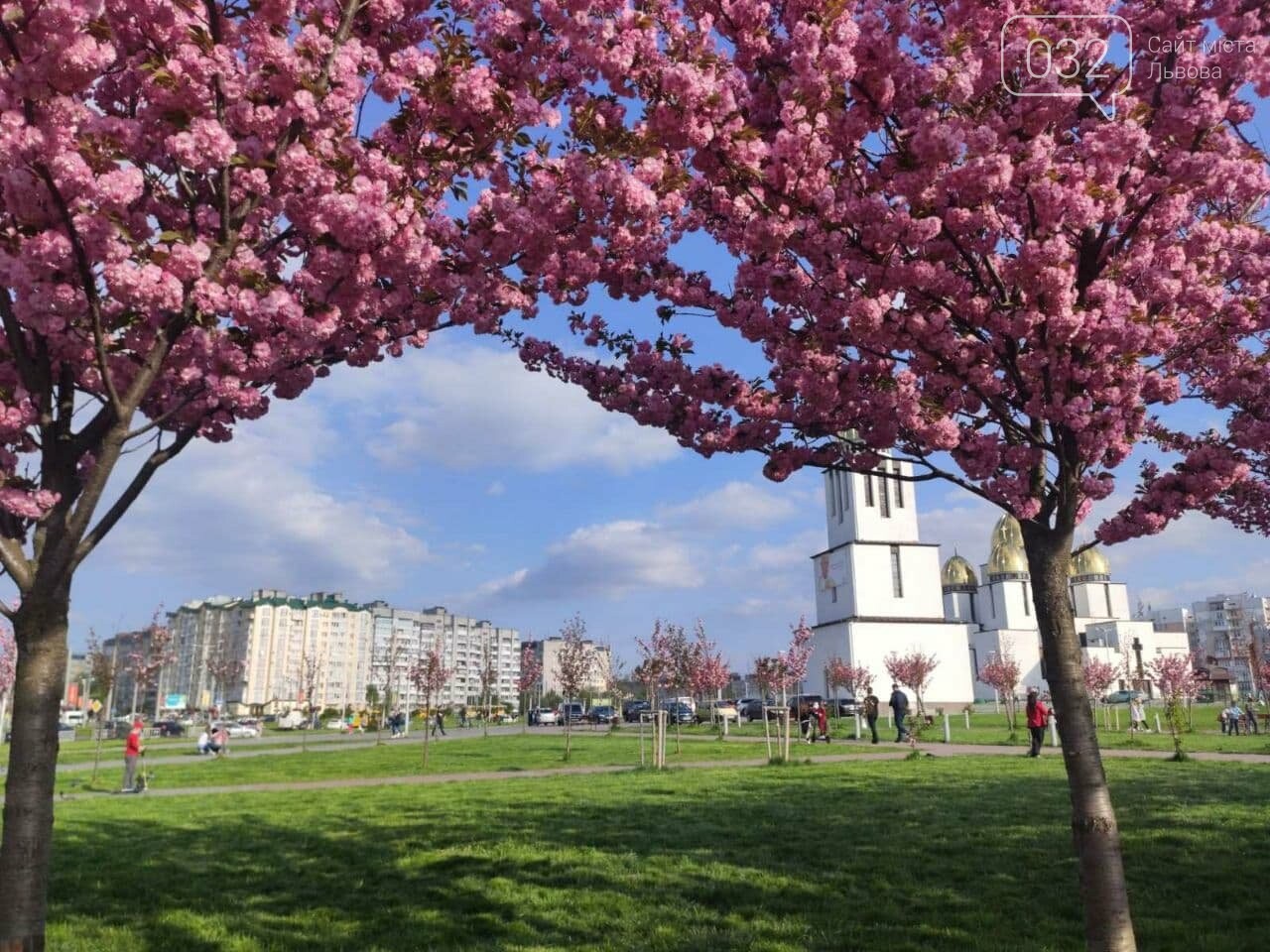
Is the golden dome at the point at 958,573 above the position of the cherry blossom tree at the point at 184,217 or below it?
above

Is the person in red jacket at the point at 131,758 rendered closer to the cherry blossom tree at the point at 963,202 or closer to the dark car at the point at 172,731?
the cherry blossom tree at the point at 963,202

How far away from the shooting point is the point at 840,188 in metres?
5.52

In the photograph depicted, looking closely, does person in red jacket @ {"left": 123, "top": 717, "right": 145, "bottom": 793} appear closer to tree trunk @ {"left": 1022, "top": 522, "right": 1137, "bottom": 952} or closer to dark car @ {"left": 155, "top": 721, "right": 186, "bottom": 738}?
tree trunk @ {"left": 1022, "top": 522, "right": 1137, "bottom": 952}

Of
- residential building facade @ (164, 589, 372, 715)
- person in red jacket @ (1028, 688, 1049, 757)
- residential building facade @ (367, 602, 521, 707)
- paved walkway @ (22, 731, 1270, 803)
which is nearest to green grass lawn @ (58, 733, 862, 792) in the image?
paved walkway @ (22, 731, 1270, 803)

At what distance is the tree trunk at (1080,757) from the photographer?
5.09m

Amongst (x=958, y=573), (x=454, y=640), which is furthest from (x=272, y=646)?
(x=958, y=573)

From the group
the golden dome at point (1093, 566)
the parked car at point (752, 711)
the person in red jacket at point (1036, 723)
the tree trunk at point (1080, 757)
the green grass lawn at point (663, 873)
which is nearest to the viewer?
the tree trunk at point (1080, 757)

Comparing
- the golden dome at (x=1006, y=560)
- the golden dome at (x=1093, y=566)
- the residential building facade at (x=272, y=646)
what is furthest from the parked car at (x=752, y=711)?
the residential building facade at (x=272, y=646)

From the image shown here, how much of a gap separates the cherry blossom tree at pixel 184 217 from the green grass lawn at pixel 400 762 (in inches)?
751

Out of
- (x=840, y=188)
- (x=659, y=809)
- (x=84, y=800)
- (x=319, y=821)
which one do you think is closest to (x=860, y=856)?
(x=659, y=809)

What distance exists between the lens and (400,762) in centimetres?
2681

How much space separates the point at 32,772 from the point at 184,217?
3.06 meters

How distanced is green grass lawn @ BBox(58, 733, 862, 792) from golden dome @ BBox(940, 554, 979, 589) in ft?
255

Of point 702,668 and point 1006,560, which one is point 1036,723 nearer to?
point 702,668
